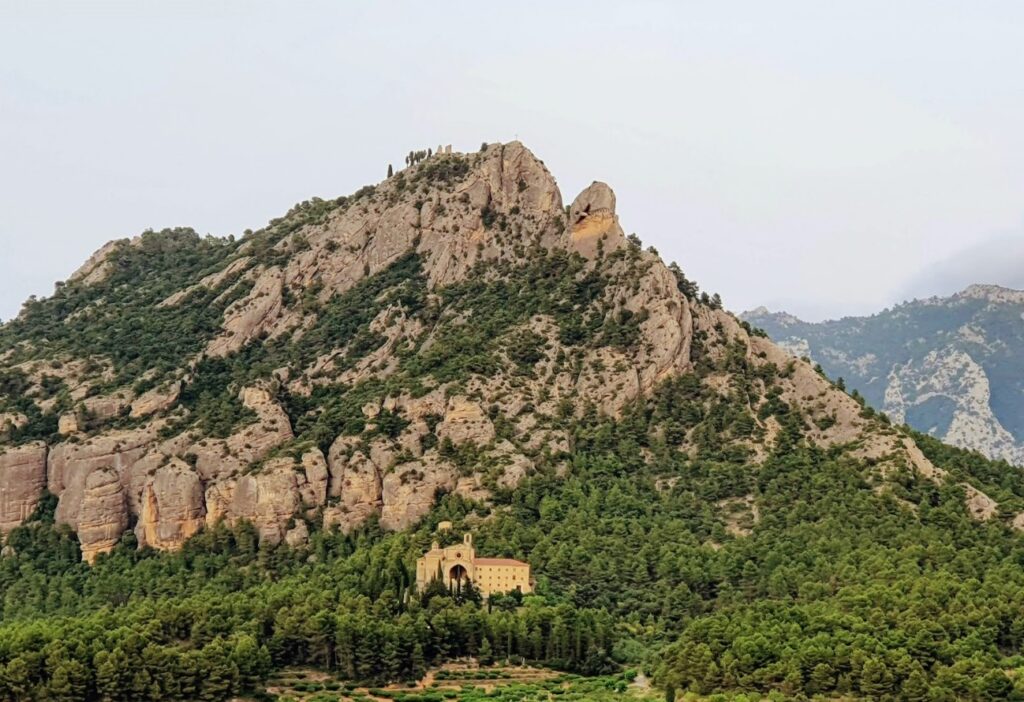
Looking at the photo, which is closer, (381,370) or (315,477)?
(315,477)

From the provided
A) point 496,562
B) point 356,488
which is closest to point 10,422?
point 356,488

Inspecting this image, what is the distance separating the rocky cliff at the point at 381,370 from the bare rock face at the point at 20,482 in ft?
0.61

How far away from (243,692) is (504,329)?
250ft

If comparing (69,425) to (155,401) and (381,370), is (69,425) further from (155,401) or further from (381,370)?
(381,370)

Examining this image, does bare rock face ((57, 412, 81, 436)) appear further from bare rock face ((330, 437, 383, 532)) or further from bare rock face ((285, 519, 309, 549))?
bare rock face ((330, 437, 383, 532))

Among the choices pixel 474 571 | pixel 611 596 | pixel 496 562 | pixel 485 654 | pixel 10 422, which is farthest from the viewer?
pixel 10 422

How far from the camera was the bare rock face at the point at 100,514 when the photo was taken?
143 metres

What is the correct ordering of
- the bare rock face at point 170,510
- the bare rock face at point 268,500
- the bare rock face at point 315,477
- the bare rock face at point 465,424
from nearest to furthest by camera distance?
the bare rock face at point 268,500, the bare rock face at point 170,510, the bare rock face at point 315,477, the bare rock face at point 465,424

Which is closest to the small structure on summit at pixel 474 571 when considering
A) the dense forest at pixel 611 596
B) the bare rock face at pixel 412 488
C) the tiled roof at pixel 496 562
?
the tiled roof at pixel 496 562

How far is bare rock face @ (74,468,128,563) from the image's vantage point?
143 m

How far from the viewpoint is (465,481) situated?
14238cm

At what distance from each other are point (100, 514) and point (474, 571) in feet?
166

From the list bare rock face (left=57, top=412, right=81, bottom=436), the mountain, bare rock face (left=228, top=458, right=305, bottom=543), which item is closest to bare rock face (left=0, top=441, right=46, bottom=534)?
the mountain

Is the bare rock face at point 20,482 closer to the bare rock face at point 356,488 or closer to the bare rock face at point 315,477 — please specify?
the bare rock face at point 315,477
